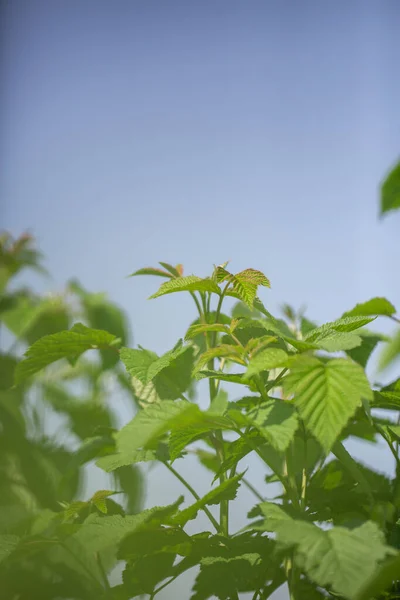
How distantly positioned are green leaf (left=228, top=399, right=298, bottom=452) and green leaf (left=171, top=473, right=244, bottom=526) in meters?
0.08

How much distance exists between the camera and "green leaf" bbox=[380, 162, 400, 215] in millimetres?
890

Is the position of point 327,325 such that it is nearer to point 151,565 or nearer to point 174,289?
point 174,289

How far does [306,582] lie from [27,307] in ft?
2.76

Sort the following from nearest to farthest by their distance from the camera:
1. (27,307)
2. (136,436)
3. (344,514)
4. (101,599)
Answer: (136,436) < (101,599) < (344,514) < (27,307)

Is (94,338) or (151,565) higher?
(94,338)

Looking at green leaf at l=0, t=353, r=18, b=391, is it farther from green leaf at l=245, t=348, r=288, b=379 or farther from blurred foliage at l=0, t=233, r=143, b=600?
green leaf at l=245, t=348, r=288, b=379

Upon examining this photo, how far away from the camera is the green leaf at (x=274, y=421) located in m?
0.49

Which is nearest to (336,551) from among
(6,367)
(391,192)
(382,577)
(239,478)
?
(382,577)

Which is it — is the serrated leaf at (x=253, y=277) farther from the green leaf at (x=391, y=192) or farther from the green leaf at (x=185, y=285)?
the green leaf at (x=391, y=192)

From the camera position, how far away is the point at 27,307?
49.1 inches

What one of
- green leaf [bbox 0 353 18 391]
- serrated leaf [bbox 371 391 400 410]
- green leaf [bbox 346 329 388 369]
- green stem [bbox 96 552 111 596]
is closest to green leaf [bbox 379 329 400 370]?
green leaf [bbox 346 329 388 369]

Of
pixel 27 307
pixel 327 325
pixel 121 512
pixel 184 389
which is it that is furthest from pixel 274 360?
pixel 27 307

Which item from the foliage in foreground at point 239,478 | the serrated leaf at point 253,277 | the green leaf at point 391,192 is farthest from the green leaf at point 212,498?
the green leaf at point 391,192

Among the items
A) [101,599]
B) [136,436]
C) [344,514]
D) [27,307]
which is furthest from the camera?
[27,307]
